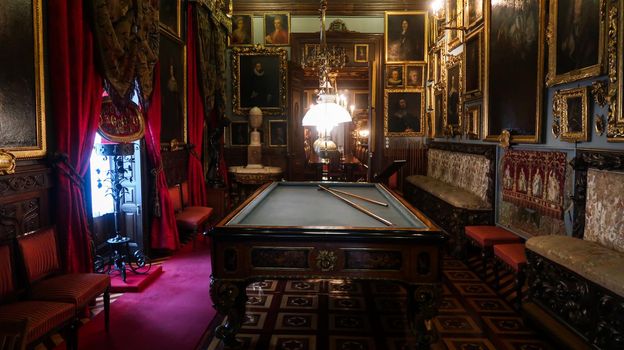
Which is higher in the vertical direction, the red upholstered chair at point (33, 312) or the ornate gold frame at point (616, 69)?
the ornate gold frame at point (616, 69)

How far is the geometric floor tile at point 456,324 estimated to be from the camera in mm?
3791

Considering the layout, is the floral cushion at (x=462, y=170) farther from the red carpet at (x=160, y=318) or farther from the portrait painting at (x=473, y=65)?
the red carpet at (x=160, y=318)

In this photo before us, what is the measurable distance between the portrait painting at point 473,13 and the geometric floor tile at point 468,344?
16.3 ft

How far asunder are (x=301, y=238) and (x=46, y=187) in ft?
8.57

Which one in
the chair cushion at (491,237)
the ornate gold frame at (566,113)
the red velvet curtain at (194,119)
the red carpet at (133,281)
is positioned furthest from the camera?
the red velvet curtain at (194,119)

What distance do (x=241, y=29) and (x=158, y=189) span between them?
5.59 metres

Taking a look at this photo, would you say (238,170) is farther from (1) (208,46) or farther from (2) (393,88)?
(2) (393,88)

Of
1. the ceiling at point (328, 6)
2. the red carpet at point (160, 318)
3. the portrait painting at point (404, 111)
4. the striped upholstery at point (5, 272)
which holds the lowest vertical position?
the red carpet at point (160, 318)

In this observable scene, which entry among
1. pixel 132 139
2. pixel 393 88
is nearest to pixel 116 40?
pixel 132 139

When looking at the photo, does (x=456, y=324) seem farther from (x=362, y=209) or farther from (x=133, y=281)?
(x=133, y=281)

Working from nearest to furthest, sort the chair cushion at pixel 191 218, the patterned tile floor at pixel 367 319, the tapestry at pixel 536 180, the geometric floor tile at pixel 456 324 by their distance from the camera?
the patterned tile floor at pixel 367 319, the geometric floor tile at pixel 456 324, the tapestry at pixel 536 180, the chair cushion at pixel 191 218

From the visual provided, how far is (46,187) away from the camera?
3.90m

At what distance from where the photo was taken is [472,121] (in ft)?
23.1

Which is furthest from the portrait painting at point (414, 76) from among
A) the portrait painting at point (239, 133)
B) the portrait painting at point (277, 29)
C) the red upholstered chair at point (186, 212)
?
the red upholstered chair at point (186, 212)
